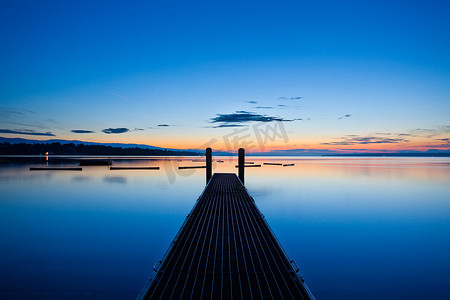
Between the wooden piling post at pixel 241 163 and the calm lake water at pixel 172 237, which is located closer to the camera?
the calm lake water at pixel 172 237

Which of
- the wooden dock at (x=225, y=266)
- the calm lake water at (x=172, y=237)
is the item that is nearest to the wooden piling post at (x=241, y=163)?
the calm lake water at (x=172, y=237)

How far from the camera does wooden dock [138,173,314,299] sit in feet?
14.4

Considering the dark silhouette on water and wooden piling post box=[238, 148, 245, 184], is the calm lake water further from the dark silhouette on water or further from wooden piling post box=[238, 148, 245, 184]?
wooden piling post box=[238, 148, 245, 184]

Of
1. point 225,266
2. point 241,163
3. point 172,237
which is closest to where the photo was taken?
point 225,266

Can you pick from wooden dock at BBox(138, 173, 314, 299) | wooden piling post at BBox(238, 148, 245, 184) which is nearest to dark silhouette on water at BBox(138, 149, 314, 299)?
wooden dock at BBox(138, 173, 314, 299)

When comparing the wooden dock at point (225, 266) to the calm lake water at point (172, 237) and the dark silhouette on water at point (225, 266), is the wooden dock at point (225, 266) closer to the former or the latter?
Result: the dark silhouette on water at point (225, 266)

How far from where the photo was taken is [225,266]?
5.30 metres

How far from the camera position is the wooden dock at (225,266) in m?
4.39

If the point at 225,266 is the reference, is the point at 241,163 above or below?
above

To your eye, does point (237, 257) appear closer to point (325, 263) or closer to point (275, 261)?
point (275, 261)

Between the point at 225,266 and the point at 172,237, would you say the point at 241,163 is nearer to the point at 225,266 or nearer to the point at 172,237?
the point at 172,237

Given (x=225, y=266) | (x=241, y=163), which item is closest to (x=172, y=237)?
(x=225, y=266)

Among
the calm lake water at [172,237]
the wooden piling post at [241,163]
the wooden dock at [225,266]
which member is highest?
the wooden piling post at [241,163]

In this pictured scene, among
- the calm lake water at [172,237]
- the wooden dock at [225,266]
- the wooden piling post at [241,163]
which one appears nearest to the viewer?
the wooden dock at [225,266]
